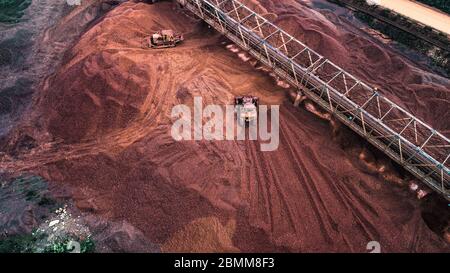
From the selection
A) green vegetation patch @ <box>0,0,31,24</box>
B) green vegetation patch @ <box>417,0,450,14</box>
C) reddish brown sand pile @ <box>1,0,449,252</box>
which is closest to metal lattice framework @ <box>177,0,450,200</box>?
reddish brown sand pile @ <box>1,0,449,252</box>

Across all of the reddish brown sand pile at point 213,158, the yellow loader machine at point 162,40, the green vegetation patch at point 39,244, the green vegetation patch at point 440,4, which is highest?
the green vegetation patch at point 440,4

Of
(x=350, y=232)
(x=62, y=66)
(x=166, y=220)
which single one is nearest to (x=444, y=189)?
(x=350, y=232)

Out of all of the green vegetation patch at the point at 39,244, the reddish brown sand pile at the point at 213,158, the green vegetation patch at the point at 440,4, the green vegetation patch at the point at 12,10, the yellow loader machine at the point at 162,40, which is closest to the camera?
the green vegetation patch at the point at 39,244

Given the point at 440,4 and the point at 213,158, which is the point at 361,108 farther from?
the point at 440,4

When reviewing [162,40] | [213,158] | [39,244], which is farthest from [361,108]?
[39,244]

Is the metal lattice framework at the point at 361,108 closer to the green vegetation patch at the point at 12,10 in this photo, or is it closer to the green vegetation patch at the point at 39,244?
the green vegetation patch at the point at 39,244

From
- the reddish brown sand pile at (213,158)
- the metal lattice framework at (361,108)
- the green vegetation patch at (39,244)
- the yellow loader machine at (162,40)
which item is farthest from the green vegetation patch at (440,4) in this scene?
the green vegetation patch at (39,244)
